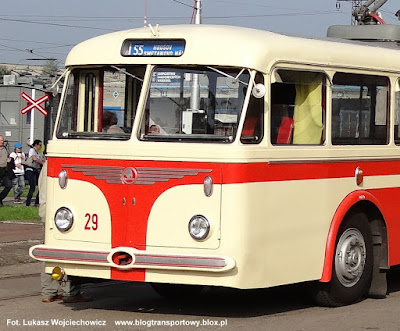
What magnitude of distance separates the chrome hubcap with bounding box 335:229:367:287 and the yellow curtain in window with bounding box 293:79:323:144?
1016mm

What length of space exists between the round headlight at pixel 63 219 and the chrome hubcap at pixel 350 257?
99.3 inches

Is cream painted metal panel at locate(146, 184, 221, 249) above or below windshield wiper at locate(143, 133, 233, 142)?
below

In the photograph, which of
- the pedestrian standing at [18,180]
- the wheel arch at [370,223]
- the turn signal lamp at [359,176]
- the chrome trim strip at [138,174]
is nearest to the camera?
the chrome trim strip at [138,174]

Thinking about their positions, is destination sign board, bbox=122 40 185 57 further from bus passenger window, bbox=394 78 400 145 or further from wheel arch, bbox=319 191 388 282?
bus passenger window, bbox=394 78 400 145

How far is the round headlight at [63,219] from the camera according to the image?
9836mm

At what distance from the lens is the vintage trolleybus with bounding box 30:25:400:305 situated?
30.5 ft

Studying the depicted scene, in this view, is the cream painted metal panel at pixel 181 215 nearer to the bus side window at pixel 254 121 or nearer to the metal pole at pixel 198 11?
the bus side window at pixel 254 121

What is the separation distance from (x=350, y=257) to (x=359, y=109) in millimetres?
1446

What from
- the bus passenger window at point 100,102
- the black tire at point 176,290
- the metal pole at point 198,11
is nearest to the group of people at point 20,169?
the metal pole at point 198,11

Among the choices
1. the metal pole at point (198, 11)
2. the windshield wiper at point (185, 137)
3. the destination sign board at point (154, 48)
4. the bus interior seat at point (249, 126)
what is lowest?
the windshield wiper at point (185, 137)

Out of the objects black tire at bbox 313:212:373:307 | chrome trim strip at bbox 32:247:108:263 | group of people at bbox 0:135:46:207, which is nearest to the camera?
chrome trim strip at bbox 32:247:108:263

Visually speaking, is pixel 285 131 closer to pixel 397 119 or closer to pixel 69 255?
pixel 397 119

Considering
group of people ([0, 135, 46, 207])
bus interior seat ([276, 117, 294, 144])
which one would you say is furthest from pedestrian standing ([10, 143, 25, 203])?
bus interior seat ([276, 117, 294, 144])

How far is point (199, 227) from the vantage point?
30.5 feet
